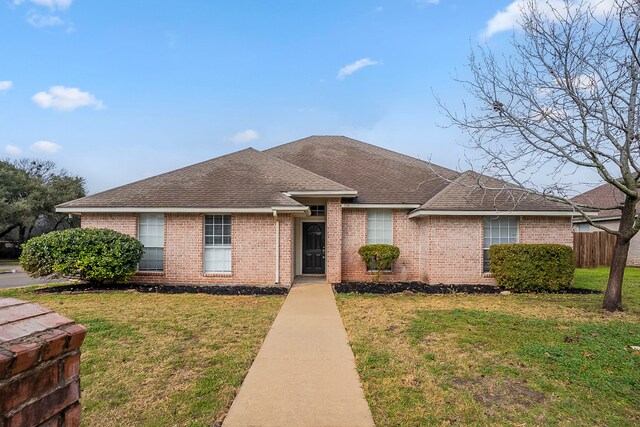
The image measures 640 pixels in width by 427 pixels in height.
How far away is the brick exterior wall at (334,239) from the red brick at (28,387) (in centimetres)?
1211

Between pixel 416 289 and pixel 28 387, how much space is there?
1190 cm

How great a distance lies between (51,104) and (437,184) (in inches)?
745

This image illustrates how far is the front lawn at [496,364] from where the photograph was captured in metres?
4.04

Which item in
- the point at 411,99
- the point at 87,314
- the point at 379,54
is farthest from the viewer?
the point at 379,54

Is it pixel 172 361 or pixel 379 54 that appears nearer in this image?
pixel 172 361

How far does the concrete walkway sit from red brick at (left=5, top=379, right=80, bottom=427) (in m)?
2.68

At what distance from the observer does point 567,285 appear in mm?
12273

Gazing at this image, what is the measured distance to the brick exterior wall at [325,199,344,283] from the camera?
13359mm

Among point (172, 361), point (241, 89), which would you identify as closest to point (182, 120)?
point (241, 89)

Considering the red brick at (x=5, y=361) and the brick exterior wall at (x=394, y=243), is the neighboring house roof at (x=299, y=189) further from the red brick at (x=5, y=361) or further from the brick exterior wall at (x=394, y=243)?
the red brick at (x=5, y=361)

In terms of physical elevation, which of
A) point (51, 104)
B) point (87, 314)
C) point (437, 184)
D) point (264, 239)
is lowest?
point (87, 314)

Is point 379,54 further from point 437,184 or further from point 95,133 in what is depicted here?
point 95,133

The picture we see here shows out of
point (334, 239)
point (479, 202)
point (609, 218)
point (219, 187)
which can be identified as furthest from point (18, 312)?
point (609, 218)

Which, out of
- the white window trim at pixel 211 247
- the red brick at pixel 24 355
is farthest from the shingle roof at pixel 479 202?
the red brick at pixel 24 355
